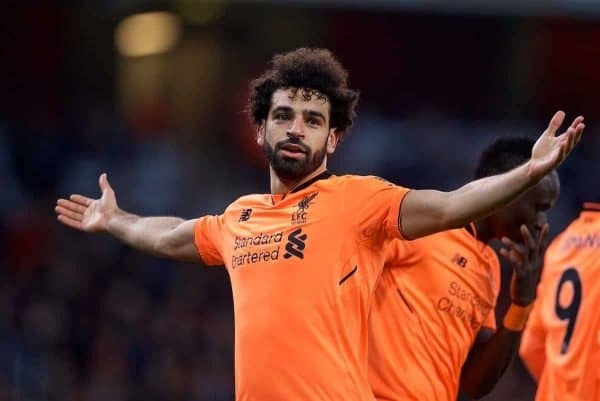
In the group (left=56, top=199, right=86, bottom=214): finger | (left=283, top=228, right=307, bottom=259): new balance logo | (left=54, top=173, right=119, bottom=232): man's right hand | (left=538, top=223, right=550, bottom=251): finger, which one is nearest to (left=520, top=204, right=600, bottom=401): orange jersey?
(left=538, top=223, right=550, bottom=251): finger

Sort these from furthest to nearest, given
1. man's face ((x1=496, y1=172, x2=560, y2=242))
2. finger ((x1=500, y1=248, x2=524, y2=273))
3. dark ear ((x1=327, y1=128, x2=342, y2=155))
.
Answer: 1. man's face ((x1=496, y1=172, x2=560, y2=242))
2. finger ((x1=500, y1=248, x2=524, y2=273))
3. dark ear ((x1=327, y1=128, x2=342, y2=155))

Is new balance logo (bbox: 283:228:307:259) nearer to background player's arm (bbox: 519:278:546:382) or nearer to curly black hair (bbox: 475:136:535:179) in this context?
curly black hair (bbox: 475:136:535:179)

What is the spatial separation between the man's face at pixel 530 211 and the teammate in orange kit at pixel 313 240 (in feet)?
3.30

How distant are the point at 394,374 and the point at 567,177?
27.7 ft

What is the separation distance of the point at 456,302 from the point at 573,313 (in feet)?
2.72

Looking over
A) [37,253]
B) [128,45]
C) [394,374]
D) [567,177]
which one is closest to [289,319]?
[394,374]

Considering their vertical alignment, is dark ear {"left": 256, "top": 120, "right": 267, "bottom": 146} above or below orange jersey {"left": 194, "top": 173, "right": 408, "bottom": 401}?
above

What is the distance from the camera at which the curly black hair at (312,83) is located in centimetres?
521

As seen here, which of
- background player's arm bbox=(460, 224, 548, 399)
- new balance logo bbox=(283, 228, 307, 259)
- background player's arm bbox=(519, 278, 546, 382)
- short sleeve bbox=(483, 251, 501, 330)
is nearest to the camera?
new balance logo bbox=(283, 228, 307, 259)

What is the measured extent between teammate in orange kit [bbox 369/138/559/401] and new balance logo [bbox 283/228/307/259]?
63 cm

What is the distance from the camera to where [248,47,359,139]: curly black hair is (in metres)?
5.21

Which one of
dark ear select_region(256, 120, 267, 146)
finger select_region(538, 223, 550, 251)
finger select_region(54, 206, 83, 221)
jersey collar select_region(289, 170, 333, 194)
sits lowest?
finger select_region(538, 223, 550, 251)

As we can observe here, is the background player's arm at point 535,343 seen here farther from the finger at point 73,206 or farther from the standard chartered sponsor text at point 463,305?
the finger at point 73,206

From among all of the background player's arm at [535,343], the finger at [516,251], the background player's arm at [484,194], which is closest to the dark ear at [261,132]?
the background player's arm at [484,194]
